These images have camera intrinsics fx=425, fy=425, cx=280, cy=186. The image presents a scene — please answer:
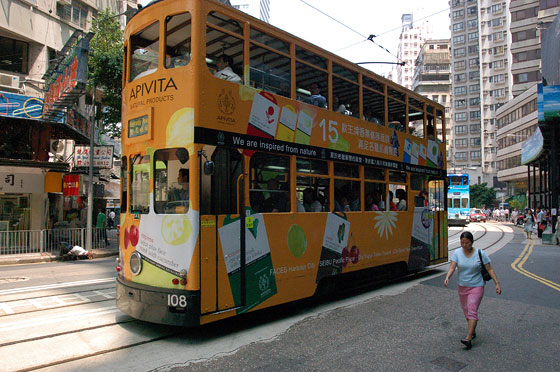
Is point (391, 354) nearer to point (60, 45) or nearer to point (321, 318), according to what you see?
point (321, 318)

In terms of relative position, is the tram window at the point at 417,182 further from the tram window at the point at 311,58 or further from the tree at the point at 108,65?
the tree at the point at 108,65

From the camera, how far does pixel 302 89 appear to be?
6.82 metres

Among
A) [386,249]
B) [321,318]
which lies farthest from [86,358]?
[386,249]

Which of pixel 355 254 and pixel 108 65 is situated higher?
pixel 108 65

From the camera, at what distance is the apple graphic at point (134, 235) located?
220 inches

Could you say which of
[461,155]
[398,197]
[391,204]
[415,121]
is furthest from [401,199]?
[461,155]

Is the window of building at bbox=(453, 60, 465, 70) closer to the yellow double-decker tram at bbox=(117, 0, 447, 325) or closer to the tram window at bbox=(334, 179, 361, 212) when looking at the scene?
the yellow double-decker tram at bbox=(117, 0, 447, 325)

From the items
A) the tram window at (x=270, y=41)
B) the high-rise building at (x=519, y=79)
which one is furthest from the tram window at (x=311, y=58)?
the high-rise building at (x=519, y=79)

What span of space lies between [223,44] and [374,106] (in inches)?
148

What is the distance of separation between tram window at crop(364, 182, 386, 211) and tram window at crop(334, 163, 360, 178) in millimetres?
375

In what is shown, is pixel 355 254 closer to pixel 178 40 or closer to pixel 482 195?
pixel 178 40

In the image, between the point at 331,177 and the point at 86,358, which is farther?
the point at 331,177

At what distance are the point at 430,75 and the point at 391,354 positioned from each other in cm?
9664

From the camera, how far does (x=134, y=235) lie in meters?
5.62
